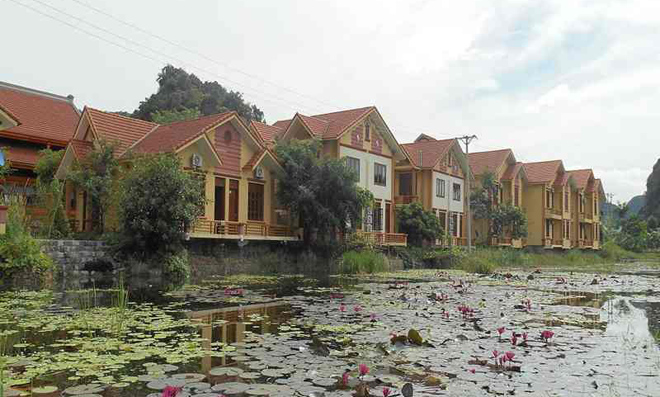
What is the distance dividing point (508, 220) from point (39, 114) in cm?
2863

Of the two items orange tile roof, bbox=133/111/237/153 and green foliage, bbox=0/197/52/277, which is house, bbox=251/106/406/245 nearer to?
orange tile roof, bbox=133/111/237/153

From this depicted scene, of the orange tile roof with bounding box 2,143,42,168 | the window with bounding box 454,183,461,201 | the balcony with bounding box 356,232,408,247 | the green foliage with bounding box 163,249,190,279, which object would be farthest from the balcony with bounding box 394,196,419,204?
the orange tile roof with bounding box 2,143,42,168

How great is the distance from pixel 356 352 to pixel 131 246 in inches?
518

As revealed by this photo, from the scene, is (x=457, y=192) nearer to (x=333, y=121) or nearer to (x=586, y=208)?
(x=333, y=121)

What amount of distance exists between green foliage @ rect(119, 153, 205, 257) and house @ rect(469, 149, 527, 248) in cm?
2530

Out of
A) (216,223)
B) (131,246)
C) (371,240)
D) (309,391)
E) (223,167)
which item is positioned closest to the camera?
(309,391)

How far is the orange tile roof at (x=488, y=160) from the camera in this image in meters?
41.2

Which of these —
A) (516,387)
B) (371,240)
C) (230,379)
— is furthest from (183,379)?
(371,240)

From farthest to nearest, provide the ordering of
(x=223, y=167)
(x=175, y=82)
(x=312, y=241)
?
(x=175, y=82) → (x=312, y=241) → (x=223, y=167)

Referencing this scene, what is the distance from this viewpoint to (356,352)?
6.08 metres

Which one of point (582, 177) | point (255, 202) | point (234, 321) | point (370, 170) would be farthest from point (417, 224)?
point (582, 177)

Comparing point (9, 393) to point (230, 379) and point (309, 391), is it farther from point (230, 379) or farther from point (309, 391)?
point (309, 391)

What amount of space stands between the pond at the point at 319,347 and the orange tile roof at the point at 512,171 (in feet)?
104

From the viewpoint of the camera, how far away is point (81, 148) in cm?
2070
